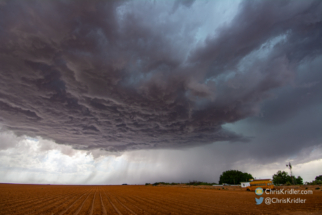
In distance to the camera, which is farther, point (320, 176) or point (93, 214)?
point (320, 176)

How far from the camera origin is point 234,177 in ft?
497

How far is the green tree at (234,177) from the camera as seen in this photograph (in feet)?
489

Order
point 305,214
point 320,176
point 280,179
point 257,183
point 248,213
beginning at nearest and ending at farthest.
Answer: point 305,214 < point 248,213 < point 257,183 < point 280,179 < point 320,176

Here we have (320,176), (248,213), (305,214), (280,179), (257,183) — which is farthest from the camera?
(320,176)

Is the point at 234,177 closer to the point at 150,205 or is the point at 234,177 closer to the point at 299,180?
the point at 299,180

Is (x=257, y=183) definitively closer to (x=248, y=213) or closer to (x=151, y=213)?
(x=248, y=213)

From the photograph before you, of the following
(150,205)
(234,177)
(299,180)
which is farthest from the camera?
(234,177)

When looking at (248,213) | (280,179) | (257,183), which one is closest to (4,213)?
(248,213)

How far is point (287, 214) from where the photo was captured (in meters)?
19.0

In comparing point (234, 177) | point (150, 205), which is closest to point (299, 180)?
point (234, 177)

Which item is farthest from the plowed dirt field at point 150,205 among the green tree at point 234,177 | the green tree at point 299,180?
the green tree at point 299,180

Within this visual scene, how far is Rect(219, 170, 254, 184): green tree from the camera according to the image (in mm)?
149125

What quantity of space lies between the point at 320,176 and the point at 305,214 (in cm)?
18822

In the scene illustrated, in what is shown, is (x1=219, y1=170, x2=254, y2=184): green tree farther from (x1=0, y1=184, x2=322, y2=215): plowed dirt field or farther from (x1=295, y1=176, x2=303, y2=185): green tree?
(x1=0, y1=184, x2=322, y2=215): plowed dirt field
